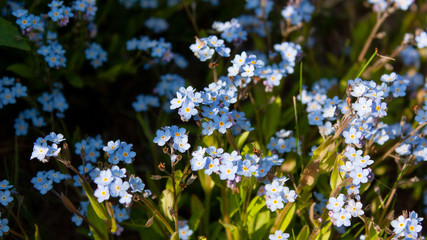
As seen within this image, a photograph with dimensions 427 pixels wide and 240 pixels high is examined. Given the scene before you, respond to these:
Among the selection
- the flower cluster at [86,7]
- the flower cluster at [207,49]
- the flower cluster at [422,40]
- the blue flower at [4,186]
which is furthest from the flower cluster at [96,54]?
the flower cluster at [422,40]

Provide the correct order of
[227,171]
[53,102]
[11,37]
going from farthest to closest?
[53,102]
[11,37]
[227,171]

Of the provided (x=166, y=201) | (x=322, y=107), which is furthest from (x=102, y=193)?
(x=322, y=107)

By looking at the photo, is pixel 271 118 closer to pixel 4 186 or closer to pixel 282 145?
pixel 282 145

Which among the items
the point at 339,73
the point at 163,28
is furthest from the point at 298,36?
the point at 163,28

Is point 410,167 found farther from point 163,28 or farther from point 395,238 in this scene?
point 163,28

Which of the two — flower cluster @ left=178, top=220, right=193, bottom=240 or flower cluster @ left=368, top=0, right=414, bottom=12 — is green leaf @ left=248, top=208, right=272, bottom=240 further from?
flower cluster @ left=368, top=0, right=414, bottom=12

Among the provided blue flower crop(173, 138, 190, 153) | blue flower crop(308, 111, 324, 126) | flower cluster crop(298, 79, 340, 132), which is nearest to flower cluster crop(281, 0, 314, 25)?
flower cluster crop(298, 79, 340, 132)
